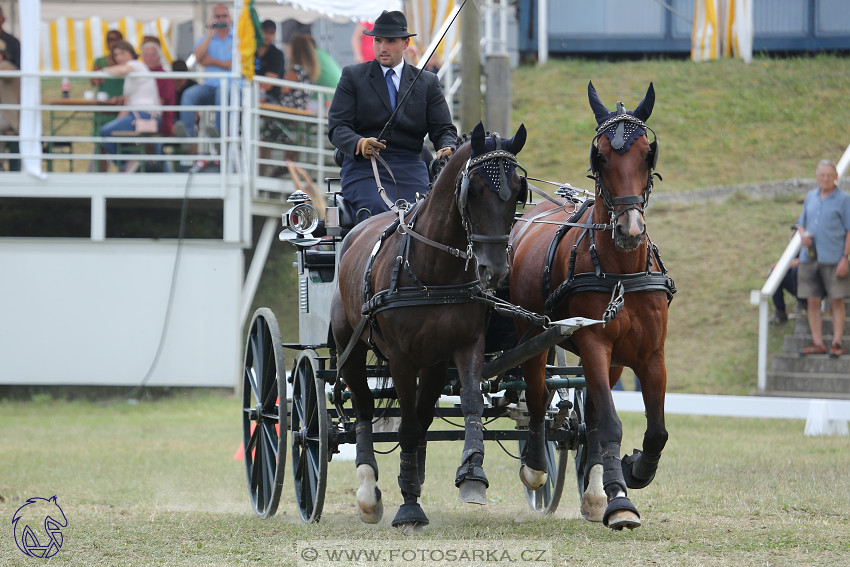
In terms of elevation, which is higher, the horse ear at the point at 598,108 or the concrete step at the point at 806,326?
the horse ear at the point at 598,108

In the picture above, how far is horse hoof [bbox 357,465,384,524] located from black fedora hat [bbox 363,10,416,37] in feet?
8.92

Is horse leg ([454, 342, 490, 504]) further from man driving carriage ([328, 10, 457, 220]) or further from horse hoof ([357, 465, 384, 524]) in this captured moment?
man driving carriage ([328, 10, 457, 220])

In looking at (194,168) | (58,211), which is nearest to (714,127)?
(194,168)

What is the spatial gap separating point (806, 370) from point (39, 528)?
9.53 metres

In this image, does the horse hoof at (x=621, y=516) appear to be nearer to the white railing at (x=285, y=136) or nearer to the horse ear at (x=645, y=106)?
the horse ear at (x=645, y=106)

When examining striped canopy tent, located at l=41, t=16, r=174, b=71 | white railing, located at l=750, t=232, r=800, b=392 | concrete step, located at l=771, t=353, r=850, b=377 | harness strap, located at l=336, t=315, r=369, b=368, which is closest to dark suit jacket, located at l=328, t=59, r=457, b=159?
harness strap, located at l=336, t=315, r=369, b=368

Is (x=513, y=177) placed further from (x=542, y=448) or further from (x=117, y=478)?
(x=117, y=478)

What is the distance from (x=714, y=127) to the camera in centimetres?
2088

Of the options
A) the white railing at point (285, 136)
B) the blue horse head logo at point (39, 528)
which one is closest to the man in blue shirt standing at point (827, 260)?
the white railing at point (285, 136)

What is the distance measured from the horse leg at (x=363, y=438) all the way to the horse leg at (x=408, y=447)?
38cm

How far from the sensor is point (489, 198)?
19.1 feet

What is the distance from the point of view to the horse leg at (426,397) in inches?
259

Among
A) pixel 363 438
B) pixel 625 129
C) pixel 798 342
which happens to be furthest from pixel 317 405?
pixel 798 342

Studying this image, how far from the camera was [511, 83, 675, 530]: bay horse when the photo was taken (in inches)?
238
